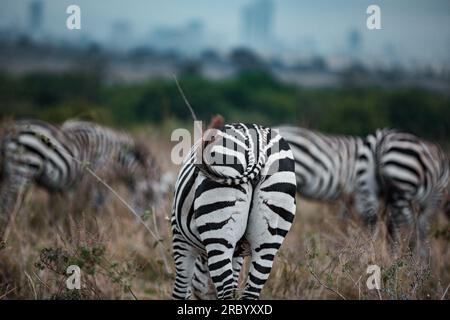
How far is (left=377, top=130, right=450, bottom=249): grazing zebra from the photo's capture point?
585 centimetres

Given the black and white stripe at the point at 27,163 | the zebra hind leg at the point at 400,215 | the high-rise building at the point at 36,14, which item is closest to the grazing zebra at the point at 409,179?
the zebra hind leg at the point at 400,215

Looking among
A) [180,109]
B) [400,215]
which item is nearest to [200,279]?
[400,215]

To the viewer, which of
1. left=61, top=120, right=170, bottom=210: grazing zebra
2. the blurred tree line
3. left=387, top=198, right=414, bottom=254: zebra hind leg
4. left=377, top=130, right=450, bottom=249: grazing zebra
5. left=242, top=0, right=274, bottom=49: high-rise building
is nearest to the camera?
left=387, top=198, right=414, bottom=254: zebra hind leg

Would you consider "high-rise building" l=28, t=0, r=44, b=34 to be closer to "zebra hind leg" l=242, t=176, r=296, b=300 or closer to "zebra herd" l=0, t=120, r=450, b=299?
"zebra herd" l=0, t=120, r=450, b=299

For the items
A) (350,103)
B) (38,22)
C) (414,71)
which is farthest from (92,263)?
(38,22)

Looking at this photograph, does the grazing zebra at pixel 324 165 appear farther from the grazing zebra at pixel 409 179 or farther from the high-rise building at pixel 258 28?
the high-rise building at pixel 258 28

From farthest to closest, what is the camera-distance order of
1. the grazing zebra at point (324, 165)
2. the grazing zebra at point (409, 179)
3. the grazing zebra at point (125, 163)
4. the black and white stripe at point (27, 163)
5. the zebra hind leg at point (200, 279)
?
the grazing zebra at point (125, 163) < the grazing zebra at point (324, 165) < the black and white stripe at point (27, 163) < the grazing zebra at point (409, 179) < the zebra hind leg at point (200, 279)

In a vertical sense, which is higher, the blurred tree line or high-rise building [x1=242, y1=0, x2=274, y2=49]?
high-rise building [x1=242, y1=0, x2=274, y2=49]

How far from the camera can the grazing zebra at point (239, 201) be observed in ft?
9.60

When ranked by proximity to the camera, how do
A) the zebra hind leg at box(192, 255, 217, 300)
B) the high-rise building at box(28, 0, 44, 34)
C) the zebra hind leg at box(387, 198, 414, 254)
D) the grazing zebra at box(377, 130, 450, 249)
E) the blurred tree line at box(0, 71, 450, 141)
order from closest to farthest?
the zebra hind leg at box(192, 255, 217, 300) < the zebra hind leg at box(387, 198, 414, 254) < the grazing zebra at box(377, 130, 450, 249) < the blurred tree line at box(0, 71, 450, 141) < the high-rise building at box(28, 0, 44, 34)

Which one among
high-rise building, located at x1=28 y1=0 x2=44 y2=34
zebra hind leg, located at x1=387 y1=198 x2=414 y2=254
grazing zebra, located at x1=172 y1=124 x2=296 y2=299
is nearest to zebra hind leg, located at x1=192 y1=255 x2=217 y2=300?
grazing zebra, located at x1=172 y1=124 x2=296 y2=299

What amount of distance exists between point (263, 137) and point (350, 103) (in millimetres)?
16119

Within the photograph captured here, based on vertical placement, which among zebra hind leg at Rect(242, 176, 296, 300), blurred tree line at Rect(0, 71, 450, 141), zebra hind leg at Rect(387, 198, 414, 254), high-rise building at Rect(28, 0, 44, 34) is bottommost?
zebra hind leg at Rect(387, 198, 414, 254)
